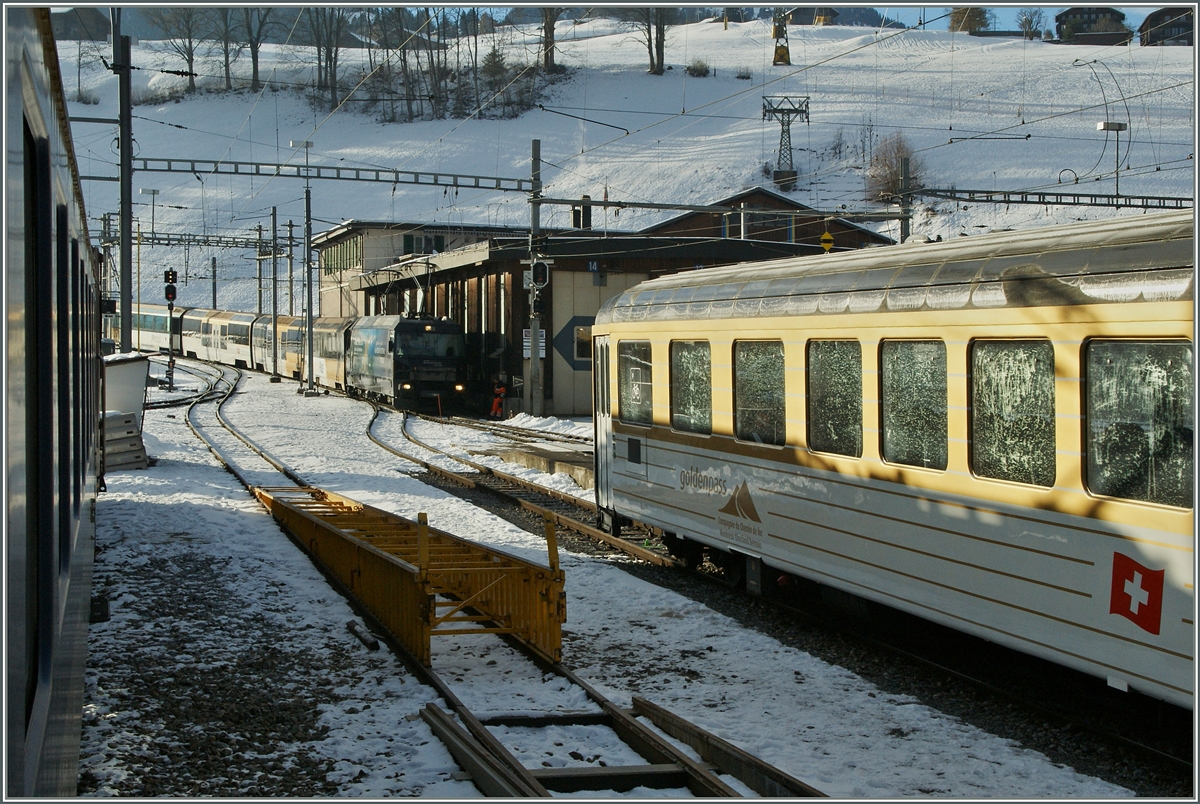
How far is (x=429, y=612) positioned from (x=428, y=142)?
11283 cm

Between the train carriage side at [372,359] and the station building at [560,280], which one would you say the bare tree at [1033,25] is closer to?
the station building at [560,280]

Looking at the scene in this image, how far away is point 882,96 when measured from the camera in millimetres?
112312

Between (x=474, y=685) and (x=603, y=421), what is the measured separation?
545 centimetres

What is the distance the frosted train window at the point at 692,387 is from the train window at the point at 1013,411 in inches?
140

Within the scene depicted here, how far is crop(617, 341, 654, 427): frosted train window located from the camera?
459 inches

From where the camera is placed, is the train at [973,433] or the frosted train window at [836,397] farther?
the frosted train window at [836,397]

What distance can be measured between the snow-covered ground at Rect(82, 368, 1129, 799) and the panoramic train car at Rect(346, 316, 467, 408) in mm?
21608

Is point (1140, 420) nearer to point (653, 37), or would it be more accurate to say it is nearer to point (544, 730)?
point (544, 730)

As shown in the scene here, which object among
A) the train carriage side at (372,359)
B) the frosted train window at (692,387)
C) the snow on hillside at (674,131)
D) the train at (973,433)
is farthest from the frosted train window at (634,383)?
the snow on hillside at (674,131)

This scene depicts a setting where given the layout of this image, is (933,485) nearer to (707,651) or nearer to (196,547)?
(707,651)

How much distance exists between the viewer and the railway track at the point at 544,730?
5734mm

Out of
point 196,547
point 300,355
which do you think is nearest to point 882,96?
point 300,355

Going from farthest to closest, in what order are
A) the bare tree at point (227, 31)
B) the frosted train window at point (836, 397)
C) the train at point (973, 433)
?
the bare tree at point (227, 31), the frosted train window at point (836, 397), the train at point (973, 433)

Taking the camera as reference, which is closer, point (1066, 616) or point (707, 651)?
point (1066, 616)
